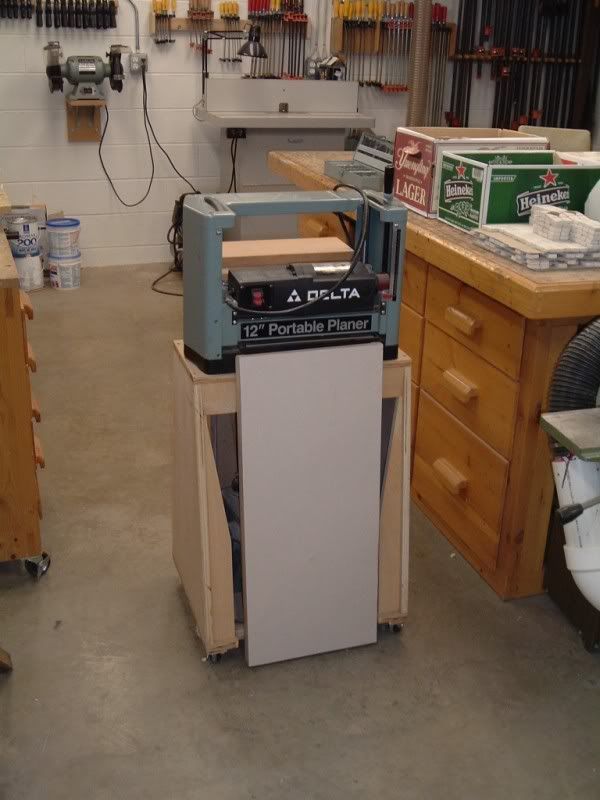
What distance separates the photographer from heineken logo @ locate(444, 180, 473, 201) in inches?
96.6

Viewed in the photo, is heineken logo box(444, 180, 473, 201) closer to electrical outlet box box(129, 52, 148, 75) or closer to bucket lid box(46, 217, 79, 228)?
bucket lid box(46, 217, 79, 228)

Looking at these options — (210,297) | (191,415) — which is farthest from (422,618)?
(210,297)

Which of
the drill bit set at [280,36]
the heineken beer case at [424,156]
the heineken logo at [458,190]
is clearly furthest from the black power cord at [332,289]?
the drill bit set at [280,36]

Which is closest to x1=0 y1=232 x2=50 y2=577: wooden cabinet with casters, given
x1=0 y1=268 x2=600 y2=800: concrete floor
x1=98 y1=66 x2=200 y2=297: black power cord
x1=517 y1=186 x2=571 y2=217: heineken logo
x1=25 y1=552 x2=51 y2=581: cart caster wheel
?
x1=25 y1=552 x2=51 y2=581: cart caster wheel

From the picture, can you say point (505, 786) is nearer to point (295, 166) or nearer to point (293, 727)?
point (293, 727)

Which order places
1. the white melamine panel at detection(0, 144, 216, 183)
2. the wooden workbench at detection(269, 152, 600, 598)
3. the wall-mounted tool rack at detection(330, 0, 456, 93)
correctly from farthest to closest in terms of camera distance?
the wall-mounted tool rack at detection(330, 0, 456, 93)
the white melamine panel at detection(0, 144, 216, 183)
the wooden workbench at detection(269, 152, 600, 598)

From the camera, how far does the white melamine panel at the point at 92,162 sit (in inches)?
193

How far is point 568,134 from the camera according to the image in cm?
326

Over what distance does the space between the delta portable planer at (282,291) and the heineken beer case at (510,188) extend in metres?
0.54

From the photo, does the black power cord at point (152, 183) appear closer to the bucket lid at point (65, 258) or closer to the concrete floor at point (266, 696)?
the bucket lid at point (65, 258)

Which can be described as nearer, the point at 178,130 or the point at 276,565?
the point at 276,565

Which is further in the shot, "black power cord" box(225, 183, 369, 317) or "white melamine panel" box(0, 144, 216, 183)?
"white melamine panel" box(0, 144, 216, 183)

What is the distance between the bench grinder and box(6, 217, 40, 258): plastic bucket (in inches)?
29.0

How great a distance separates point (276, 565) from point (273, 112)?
3554 millimetres
